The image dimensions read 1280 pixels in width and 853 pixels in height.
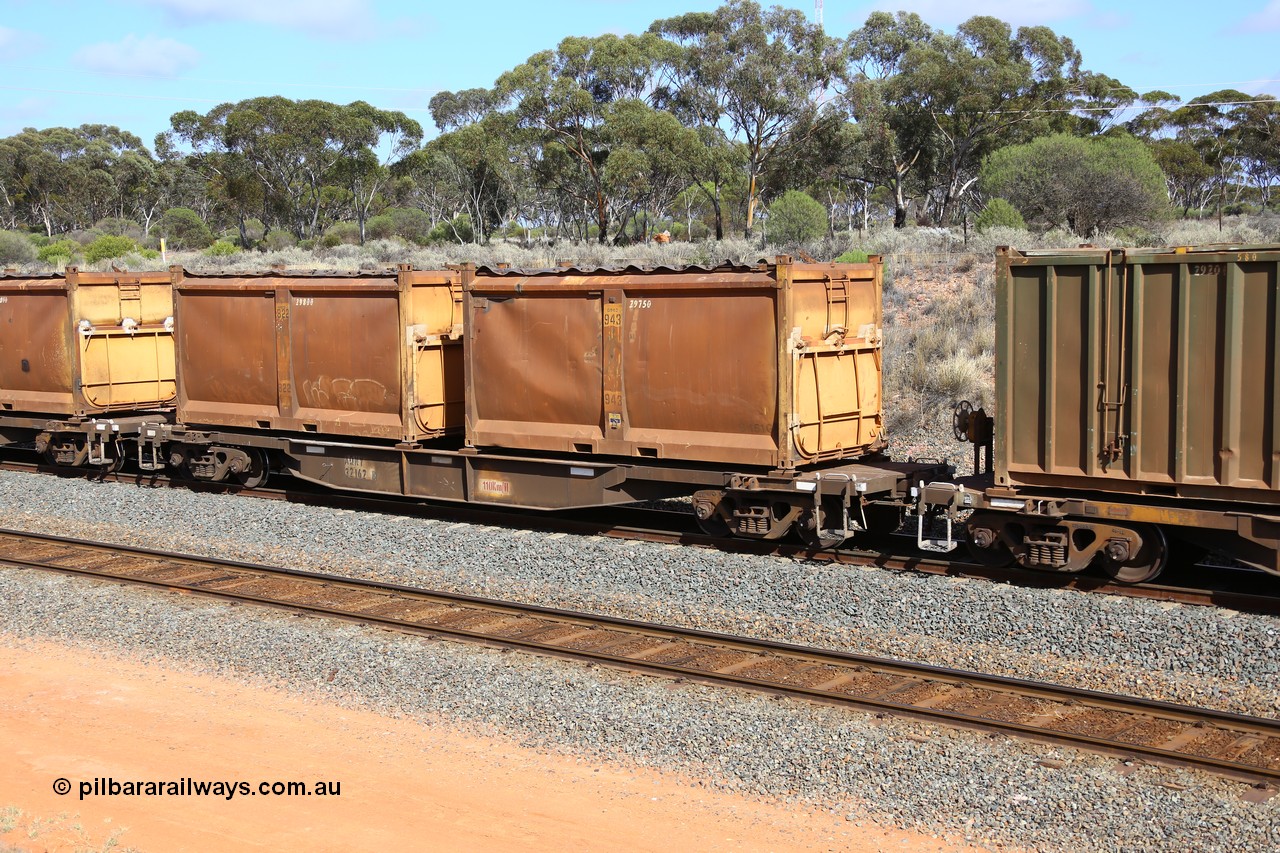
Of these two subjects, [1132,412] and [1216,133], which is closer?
[1132,412]

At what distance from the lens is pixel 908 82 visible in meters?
52.3

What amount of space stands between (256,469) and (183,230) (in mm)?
67060

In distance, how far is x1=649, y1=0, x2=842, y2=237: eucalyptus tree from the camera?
164ft

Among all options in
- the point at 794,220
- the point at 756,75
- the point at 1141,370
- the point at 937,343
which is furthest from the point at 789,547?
the point at 756,75

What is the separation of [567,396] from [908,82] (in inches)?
1705

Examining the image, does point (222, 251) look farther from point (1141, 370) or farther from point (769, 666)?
point (1141, 370)

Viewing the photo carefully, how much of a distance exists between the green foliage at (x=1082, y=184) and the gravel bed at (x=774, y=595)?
27185 millimetres

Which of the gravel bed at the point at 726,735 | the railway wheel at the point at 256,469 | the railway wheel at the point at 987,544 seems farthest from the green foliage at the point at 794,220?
the gravel bed at the point at 726,735

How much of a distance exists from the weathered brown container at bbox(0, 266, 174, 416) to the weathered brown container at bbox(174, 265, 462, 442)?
211 cm

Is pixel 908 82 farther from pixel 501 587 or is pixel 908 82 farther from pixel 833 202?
pixel 501 587

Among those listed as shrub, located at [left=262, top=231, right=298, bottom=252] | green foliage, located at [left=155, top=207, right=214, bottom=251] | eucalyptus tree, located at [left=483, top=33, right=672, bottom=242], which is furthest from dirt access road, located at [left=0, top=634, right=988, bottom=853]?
green foliage, located at [left=155, top=207, right=214, bottom=251]

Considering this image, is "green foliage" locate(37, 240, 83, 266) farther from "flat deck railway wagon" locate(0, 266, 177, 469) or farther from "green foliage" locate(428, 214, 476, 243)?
"flat deck railway wagon" locate(0, 266, 177, 469)

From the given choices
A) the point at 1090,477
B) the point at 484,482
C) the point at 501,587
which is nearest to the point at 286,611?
the point at 501,587

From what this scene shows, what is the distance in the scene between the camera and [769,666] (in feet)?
30.2
